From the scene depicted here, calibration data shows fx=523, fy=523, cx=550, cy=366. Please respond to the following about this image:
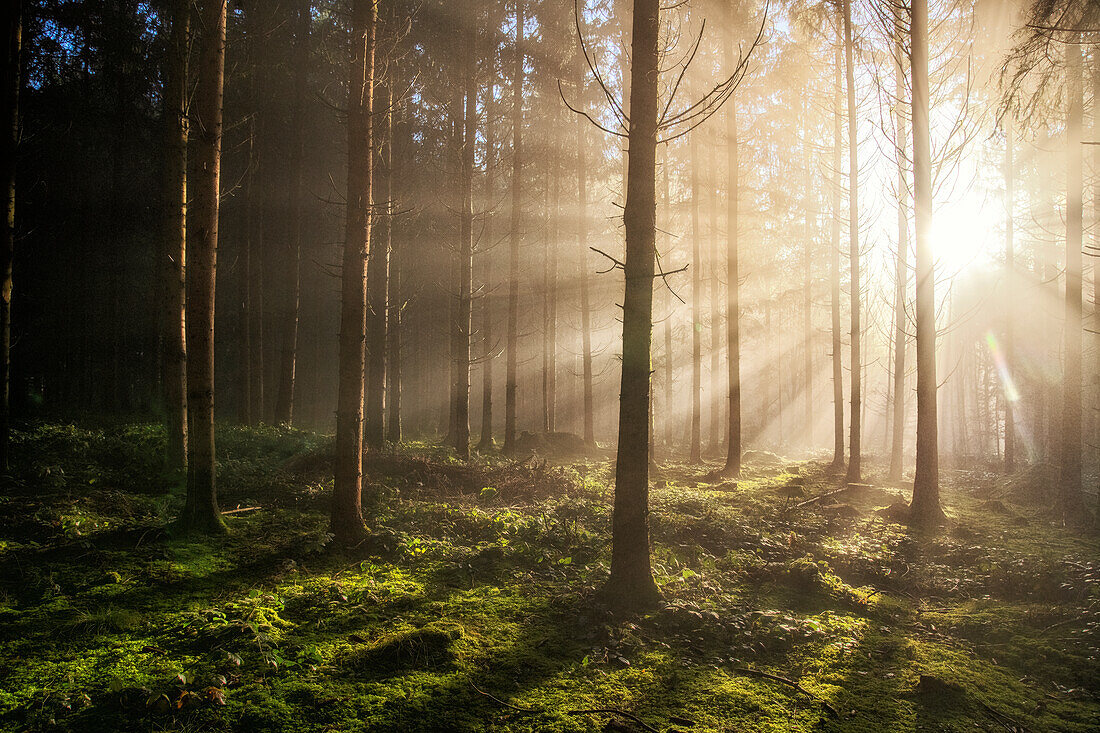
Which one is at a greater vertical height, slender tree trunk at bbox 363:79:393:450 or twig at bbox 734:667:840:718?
slender tree trunk at bbox 363:79:393:450

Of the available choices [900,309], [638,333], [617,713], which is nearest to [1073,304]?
[900,309]

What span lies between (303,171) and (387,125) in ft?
31.3

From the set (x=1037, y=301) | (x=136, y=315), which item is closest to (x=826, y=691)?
(x=1037, y=301)

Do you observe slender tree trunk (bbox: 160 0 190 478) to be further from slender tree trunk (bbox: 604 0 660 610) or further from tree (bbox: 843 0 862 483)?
tree (bbox: 843 0 862 483)

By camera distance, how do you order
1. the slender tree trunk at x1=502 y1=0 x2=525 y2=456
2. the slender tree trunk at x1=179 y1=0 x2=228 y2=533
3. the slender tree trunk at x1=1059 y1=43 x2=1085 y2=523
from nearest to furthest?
the slender tree trunk at x1=179 y1=0 x2=228 y2=533 < the slender tree trunk at x1=1059 y1=43 x2=1085 y2=523 < the slender tree trunk at x1=502 y1=0 x2=525 y2=456

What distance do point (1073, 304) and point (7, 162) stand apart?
1967 cm

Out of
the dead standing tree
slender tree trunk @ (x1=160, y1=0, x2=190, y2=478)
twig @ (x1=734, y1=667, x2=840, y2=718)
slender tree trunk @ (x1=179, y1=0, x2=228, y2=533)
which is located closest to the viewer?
twig @ (x1=734, y1=667, x2=840, y2=718)

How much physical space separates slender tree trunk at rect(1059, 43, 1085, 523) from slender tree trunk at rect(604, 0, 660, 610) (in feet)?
34.9

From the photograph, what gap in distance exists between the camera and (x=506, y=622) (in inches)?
200

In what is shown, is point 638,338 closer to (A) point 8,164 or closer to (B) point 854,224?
(A) point 8,164

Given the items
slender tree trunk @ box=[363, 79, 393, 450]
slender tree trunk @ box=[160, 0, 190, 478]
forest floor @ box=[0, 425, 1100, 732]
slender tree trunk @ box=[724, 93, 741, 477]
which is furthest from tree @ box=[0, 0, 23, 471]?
slender tree trunk @ box=[724, 93, 741, 477]

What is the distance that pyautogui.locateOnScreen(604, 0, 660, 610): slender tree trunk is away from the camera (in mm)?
5359

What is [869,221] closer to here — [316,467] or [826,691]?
[826,691]

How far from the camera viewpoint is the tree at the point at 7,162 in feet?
25.4
